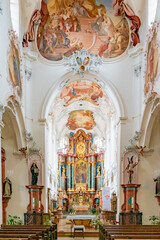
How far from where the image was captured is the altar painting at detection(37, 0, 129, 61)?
21.7 m

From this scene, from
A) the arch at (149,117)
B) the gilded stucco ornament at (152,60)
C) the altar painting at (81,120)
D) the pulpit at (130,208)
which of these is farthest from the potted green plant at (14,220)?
the altar painting at (81,120)

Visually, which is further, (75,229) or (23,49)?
(23,49)

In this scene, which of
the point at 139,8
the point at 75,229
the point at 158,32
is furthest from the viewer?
the point at 139,8

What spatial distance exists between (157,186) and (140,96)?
5.54m

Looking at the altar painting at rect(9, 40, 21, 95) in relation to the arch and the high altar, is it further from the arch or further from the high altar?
the high altar

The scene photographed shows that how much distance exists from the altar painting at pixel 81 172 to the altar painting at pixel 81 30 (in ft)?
70.0

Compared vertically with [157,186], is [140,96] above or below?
above

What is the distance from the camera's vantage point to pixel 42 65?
22297 mm

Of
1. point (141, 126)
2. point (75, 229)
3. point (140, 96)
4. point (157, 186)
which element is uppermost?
point (140, 96)

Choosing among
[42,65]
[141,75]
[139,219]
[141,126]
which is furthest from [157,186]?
[42,65]

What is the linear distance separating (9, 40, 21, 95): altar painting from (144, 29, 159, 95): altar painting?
691 cm

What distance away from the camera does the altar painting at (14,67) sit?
16812 millimetres

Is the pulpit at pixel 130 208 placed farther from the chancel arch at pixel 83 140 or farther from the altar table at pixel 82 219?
the chancel arch at pixel 83 140

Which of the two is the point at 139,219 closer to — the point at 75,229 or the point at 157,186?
the point at 157,186
